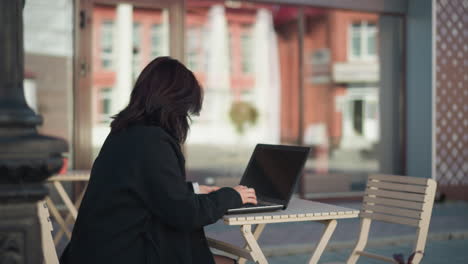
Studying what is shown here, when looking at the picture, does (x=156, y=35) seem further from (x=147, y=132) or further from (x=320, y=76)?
(x=147, y=132)

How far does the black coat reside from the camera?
249 cm

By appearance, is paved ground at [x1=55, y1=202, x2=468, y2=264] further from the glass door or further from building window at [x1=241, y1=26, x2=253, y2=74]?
building window at [x1=241, y1=26, x2=253, y2=74]

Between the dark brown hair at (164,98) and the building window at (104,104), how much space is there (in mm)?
4980

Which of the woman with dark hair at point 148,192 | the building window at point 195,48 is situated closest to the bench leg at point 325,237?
the woman with dark hair at point 148,192

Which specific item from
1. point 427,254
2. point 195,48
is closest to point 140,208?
point 427,254

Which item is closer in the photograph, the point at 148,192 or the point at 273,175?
the point at 148,192

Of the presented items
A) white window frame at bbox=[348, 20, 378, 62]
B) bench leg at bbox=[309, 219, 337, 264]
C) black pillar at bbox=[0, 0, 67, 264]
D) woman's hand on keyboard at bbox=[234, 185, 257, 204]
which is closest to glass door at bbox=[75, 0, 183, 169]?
white window frame at bbox=[348, 20, 378, 62]

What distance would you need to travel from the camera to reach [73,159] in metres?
7.21

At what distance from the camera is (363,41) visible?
9.20 metres

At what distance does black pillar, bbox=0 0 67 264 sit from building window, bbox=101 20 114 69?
572 cm

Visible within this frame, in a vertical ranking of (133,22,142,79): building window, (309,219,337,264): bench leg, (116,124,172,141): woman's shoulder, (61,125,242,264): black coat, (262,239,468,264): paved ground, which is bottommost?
(262,239,468,264): paved ground

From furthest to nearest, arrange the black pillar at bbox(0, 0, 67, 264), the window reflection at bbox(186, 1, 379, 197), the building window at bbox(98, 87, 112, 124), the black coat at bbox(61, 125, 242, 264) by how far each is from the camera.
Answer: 1. the window reflection at bbox(186, 1, 379, 197)
2. the building window at bbox(98, 87, 112, 124)
3. the black coat at bbox(61, 125, 242, 264)
4. the black pillar at bbox(0, 0, 67, 264)

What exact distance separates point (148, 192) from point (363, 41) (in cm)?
712

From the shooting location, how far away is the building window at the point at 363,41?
29.6 ft
